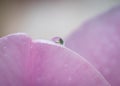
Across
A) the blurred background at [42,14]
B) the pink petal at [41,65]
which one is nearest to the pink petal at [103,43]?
the pink petal at [41,65]

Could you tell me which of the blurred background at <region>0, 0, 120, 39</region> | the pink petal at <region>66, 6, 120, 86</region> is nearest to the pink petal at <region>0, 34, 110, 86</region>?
the pink petal at <region>66, 6, 120, 86</region>

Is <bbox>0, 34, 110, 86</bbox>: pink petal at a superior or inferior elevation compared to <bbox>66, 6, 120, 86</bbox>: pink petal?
inferior

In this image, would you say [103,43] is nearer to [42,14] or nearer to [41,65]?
[41,65]

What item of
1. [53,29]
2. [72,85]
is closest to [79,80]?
[72,85]

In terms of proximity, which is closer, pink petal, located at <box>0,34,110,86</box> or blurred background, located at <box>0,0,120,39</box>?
pink petal, located at <box>0,34,110,86</box>

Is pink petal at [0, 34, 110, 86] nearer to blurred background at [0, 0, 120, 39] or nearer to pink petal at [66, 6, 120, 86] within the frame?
pink petal at [66, 6, 120, 86]

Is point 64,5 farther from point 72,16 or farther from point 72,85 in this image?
point 72,85

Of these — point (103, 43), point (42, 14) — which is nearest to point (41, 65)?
point (103, 43)

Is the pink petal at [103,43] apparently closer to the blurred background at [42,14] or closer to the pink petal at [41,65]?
the pink petal at [41,65]
